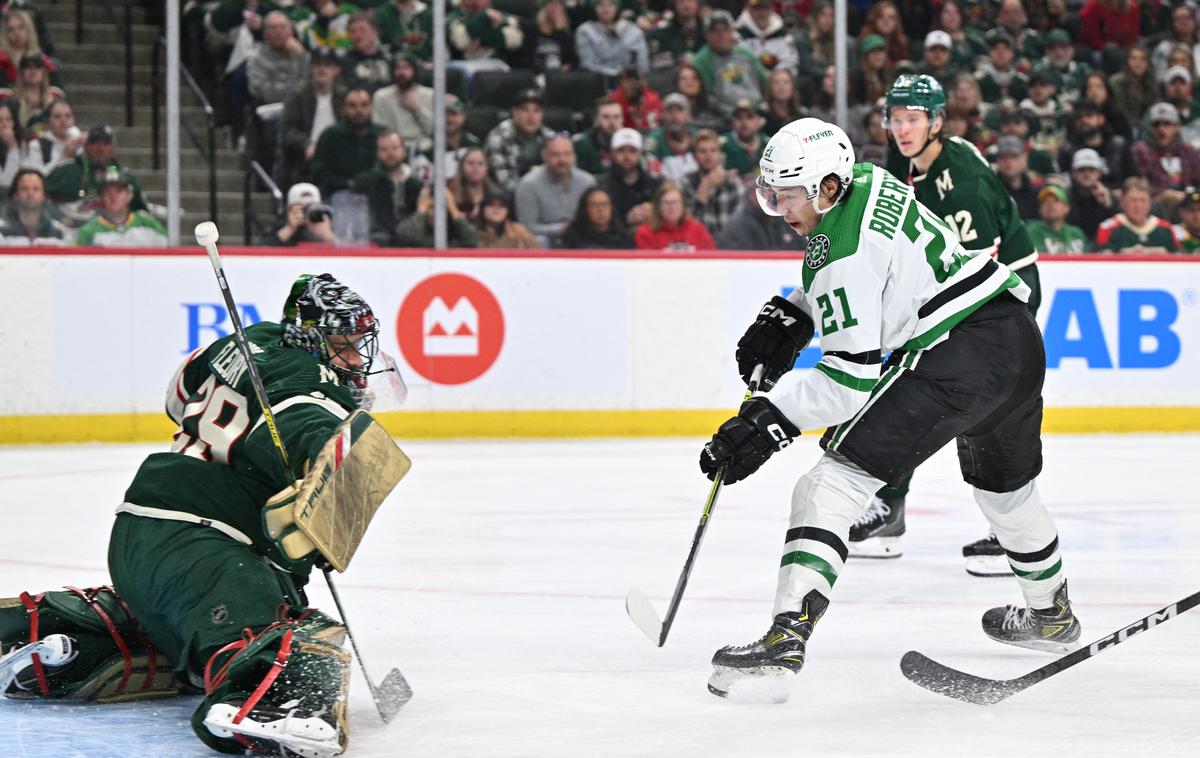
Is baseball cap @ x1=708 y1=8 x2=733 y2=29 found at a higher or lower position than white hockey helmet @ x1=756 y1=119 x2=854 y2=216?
higher

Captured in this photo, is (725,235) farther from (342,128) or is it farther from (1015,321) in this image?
(1015,321)

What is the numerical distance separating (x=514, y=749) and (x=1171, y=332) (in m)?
6.85

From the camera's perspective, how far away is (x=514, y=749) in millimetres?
2596

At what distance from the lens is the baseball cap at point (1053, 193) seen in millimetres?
8602

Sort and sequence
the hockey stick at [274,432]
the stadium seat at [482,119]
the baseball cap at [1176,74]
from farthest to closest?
the baseball cap at [1176,74], the stadium seat at [482,119], the hockey stick at [274,432]

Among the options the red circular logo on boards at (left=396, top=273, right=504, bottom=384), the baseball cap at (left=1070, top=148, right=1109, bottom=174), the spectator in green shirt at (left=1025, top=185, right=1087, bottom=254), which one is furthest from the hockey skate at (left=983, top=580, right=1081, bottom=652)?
the baseball cap at (left=1070, top=148, right=1109, bottom=174)

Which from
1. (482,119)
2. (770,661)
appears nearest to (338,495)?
(770,661)

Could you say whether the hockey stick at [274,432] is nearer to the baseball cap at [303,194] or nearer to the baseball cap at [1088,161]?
the baseball cap at [303,194]

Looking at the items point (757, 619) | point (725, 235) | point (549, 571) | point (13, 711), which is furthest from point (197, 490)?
point (725, 235)

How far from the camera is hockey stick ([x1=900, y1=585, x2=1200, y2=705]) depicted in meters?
2.92

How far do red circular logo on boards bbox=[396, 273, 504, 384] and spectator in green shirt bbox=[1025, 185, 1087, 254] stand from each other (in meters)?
2.78

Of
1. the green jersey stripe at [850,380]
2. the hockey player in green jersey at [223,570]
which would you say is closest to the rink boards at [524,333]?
the hockey player in green jersey at [223,570]

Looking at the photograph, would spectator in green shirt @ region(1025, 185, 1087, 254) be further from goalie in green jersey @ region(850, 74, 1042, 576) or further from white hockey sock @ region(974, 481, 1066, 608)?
white hockey sock @ region(974, 481, 1066, 608)

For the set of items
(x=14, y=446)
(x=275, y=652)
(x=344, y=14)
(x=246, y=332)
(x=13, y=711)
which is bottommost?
(x=14, y=446)
